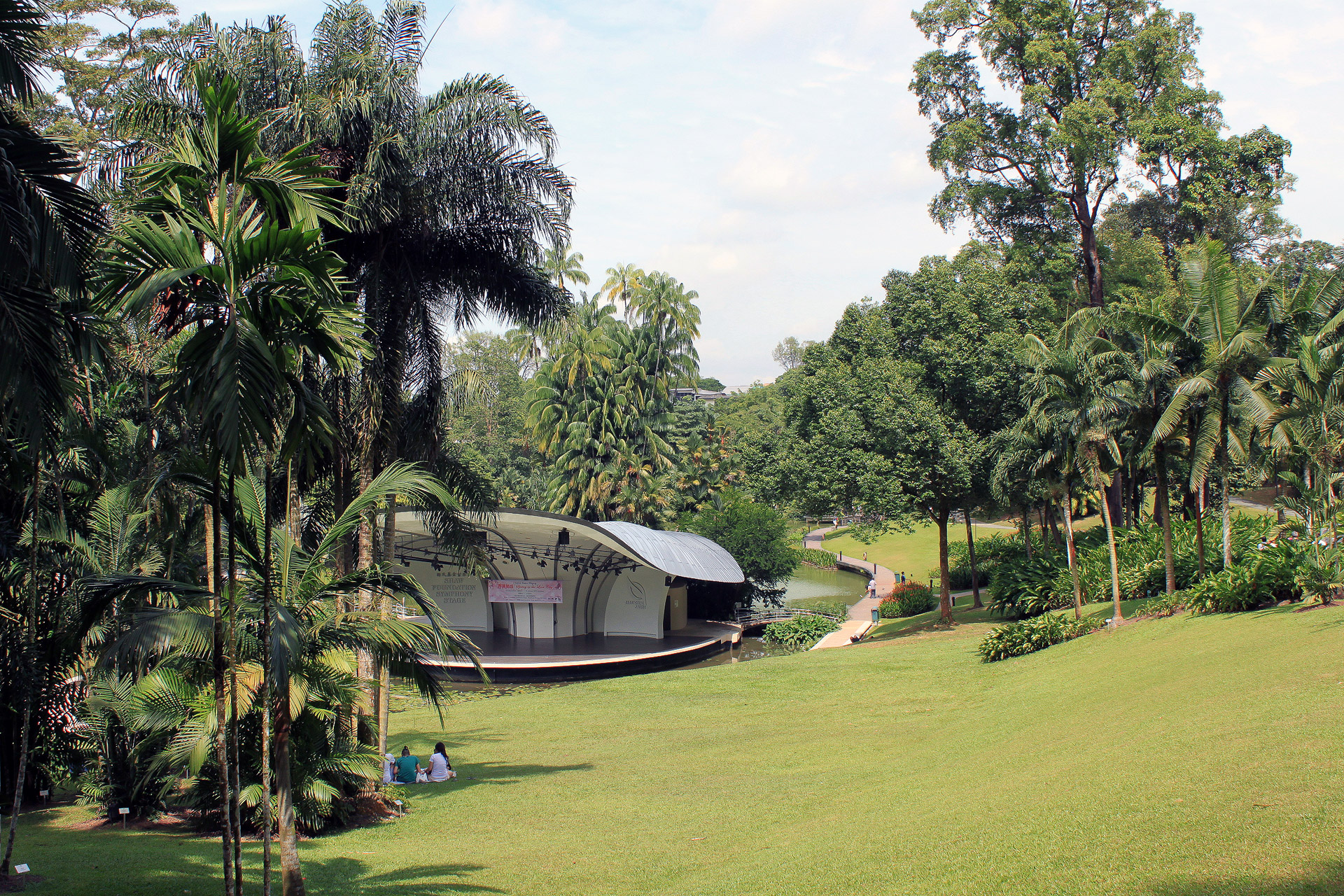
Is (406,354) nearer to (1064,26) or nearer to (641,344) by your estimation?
(1064,26)

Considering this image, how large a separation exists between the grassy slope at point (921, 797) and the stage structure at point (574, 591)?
1020 cm

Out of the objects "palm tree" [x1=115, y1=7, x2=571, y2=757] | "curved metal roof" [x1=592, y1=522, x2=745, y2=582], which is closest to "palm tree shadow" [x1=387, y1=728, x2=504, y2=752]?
"palm tree" [x1=115, y1=7, x2=571, y2=757]

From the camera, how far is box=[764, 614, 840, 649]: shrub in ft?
108

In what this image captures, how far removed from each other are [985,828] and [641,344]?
133 ft

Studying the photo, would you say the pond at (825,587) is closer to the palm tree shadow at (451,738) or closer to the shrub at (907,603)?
the shrub at (907,603)

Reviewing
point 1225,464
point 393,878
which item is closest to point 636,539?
point 1225,464

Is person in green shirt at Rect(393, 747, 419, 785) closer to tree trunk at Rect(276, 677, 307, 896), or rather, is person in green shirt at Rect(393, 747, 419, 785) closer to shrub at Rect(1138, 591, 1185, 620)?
tree trunk at Rect(276, 677, 307, 896)

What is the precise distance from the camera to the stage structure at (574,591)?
28062 millimetres

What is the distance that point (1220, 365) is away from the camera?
60.4ft

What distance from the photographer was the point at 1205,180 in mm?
30031

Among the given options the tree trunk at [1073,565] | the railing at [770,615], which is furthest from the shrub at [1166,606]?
the railing at [770,615]

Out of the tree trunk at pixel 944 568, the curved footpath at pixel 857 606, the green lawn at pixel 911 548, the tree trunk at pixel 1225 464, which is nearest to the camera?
the tree trunk at pixel 1225 464

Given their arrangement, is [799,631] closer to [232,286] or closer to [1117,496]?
[1117,496]

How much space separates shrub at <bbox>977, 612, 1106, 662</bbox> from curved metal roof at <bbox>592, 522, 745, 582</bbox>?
10.9m
